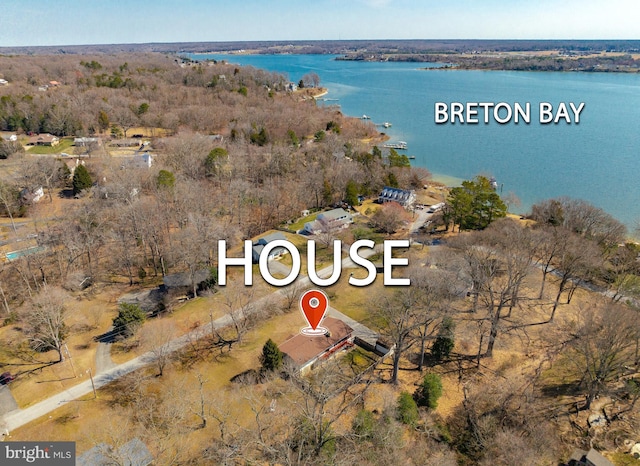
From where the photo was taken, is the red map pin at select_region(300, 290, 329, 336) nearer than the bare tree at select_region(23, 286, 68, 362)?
Yes

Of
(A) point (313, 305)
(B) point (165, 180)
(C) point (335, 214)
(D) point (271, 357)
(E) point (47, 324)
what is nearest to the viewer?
(A) point (313, 305)

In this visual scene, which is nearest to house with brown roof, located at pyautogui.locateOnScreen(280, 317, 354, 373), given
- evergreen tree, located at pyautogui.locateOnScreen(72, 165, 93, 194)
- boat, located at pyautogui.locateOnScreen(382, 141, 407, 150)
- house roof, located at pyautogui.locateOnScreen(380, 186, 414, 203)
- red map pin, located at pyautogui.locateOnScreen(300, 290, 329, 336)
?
red map pin, located at pyautogui.locateOnScreen(300, 290, 329, 336)

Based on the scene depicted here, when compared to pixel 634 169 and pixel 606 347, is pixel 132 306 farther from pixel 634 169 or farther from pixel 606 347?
pixel 634 169

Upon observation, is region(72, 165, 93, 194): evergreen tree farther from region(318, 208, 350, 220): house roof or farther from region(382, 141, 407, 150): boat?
region(382, 141, 407, 150): boat

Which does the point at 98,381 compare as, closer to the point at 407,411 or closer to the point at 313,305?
the point at 313,305

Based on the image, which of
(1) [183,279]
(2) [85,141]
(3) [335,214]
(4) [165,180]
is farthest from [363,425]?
(2) [85,141]

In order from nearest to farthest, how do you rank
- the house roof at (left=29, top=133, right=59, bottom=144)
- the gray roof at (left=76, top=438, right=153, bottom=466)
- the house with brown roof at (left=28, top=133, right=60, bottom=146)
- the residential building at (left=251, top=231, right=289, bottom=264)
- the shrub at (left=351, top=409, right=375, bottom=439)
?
the gray roof at (left=76, top=438, right=153, bottom=466), the shrub at (left=351, top=409, right=375, bottom=439), the residential building at (left=251, top=231, right=289, bottom=264), the house with brown roof at (left=28, top=133, right=60, bottom=146), the house roof at (left=29, top=133, right=59, bottom=144)

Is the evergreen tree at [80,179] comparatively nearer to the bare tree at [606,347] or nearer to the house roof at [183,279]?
the house roof at [183,279]
